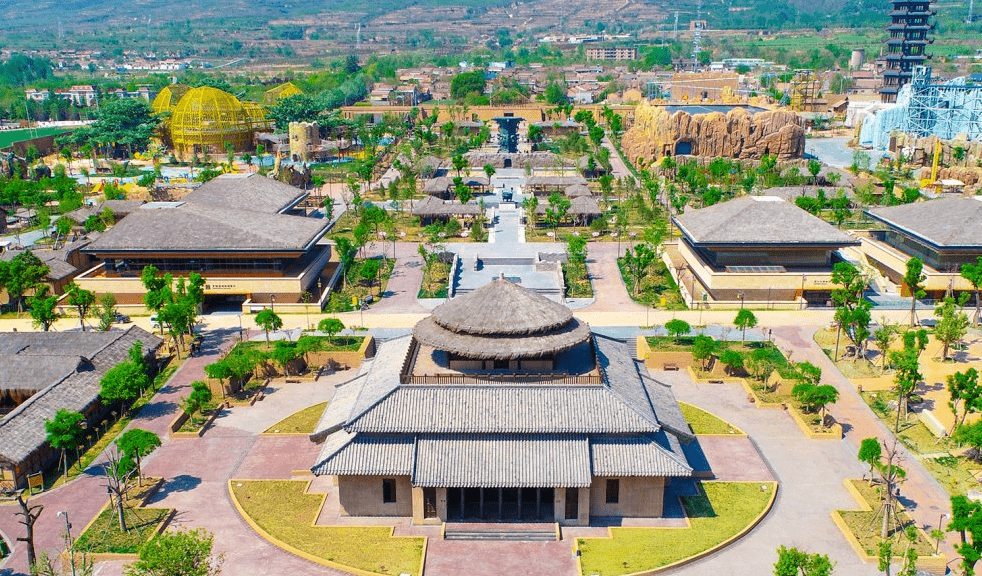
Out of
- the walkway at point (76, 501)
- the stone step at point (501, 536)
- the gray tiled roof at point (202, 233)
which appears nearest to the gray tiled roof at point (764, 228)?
the gray tiled roof at point (202, 233)

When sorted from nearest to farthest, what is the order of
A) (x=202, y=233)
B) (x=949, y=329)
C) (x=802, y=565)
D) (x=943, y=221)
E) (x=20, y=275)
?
(x=802, y=565)
(x=949, y=329)
(x=20, y=275)
(x=202, y=233)
(x=943, y=221)

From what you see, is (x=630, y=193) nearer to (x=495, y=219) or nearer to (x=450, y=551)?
(x=495, y=219)

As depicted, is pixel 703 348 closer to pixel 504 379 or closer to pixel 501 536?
pixel 504 379

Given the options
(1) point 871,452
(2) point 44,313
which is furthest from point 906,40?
(2) point 44,313

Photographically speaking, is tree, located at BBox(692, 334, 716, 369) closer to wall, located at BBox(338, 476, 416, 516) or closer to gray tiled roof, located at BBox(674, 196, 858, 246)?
gray tiled roof, located at BBox(674, 196, 858, 246)

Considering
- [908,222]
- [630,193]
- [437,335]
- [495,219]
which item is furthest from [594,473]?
Result: [630,193]
